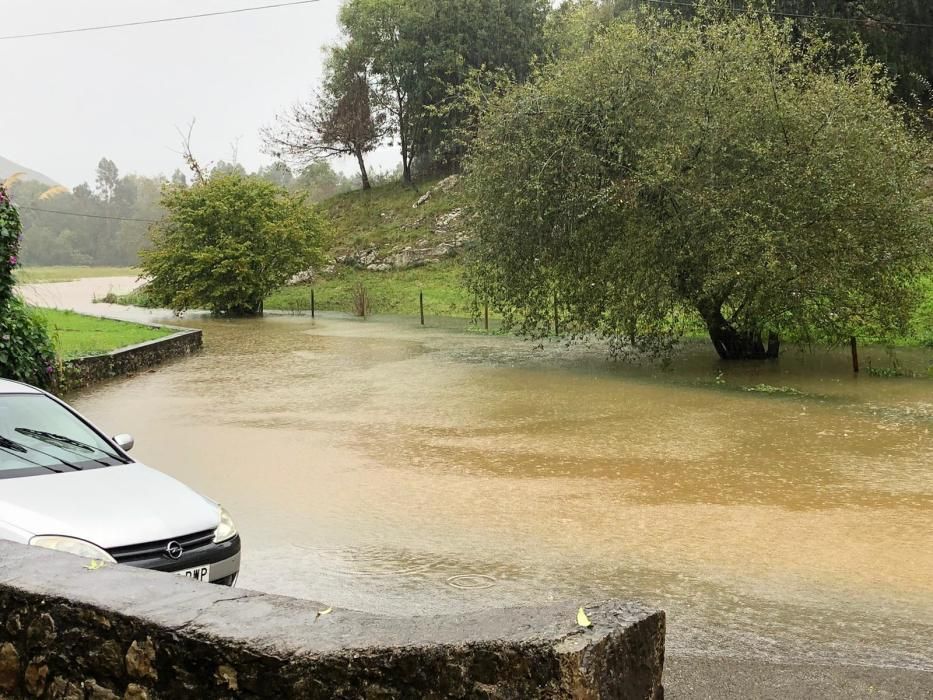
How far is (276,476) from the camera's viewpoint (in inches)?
392

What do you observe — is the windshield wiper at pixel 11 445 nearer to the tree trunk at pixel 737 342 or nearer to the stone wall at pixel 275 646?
the stone wall at pixel 275 646

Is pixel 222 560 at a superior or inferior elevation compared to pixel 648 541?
superior

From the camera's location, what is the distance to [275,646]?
267cm

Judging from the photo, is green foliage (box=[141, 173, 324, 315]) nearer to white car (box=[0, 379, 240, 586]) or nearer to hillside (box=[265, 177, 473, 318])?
hillside (box=[265, 177, 473, 318])

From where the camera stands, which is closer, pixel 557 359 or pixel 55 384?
pixel 55 384

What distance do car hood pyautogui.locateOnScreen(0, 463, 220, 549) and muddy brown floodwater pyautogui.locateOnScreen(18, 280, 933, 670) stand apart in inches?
44.0

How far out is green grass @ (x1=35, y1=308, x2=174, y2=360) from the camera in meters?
18.6

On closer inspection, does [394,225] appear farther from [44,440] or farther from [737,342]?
[44,440]

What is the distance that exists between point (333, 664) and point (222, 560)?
303 cm

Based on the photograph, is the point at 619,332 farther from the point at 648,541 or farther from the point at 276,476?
the point at 648,541

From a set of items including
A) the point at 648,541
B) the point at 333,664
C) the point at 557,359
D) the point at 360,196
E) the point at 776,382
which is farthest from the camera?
the point at 360,196

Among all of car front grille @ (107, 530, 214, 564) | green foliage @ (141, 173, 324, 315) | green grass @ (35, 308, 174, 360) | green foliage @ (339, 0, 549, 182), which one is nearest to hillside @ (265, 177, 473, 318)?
green foliage @ (339, 0, 549, 182)

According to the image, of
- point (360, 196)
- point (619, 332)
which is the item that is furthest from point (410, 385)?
point (360, 196)

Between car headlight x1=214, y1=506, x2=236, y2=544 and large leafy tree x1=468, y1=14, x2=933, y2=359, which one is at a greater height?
large leafy tree x1=468, y1=14, x2=933, y2=359
